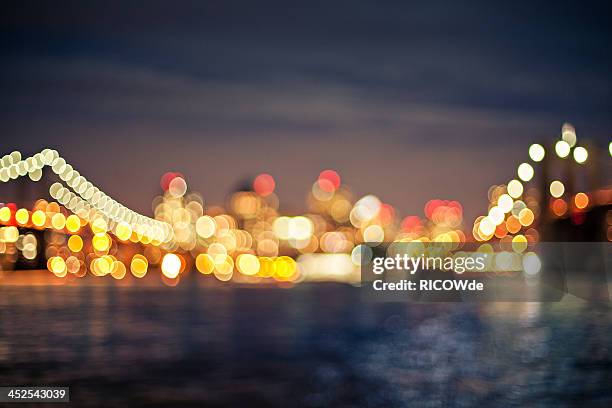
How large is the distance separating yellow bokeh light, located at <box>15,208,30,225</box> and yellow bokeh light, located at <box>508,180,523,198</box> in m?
27.3

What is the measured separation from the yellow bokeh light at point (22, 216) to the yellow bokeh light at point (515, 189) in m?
27.3

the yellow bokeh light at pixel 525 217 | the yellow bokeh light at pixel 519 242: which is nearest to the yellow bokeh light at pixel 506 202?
the yellow bokeh light at pixel 525 217

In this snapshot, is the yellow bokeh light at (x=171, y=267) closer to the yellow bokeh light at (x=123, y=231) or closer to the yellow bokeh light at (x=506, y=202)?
the yellow bokeh light at (x=123, y=231)

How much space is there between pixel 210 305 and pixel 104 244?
61457 mm

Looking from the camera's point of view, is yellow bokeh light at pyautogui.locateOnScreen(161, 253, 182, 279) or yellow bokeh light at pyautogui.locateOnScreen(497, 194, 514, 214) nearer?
yellow bokeh light at pyautogui.locateOnScreen(497, 194, 514, 214)

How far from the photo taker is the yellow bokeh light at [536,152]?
1254 inches

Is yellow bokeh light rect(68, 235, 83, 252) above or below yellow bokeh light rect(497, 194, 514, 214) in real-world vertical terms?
above

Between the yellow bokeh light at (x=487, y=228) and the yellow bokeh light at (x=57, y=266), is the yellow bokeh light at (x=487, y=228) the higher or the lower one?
the higher one

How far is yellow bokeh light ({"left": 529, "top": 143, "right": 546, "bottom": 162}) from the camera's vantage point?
31.9 m

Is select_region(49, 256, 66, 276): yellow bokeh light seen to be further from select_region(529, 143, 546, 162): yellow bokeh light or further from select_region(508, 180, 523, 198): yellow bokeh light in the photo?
select_region(529, 143, 546, 162): yellow bokeh light

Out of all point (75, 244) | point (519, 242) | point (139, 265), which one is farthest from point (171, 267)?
point (519, 242)

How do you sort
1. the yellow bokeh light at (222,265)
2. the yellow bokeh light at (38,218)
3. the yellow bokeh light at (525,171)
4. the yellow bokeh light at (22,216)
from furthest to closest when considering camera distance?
the yellow bokeh light at (222,265) < the yellow bokeh light at (38,218) < the yellow bokeh light at (22,216) < the yellow bokeh light at (525,171)

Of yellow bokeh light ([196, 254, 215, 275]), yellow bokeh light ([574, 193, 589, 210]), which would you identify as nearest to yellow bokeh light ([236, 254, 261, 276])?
yellow bokeh light ([196, 254, 215, 275])

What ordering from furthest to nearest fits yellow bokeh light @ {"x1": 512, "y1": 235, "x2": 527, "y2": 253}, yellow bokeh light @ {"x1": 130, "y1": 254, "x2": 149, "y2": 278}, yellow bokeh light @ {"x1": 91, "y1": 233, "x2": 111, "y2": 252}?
1. yellow bokeh light @ {"x1": 91, "y1": 233, "x2": 111, "y2": 252}
2. yellow bokeh light @ {"x1": 130, "y1": 254, "x2": 149, "y2": 278}
3. yellow bokeh light @ {"x1": 512, "y1": 235, "x2": 527, "y2": 253}
